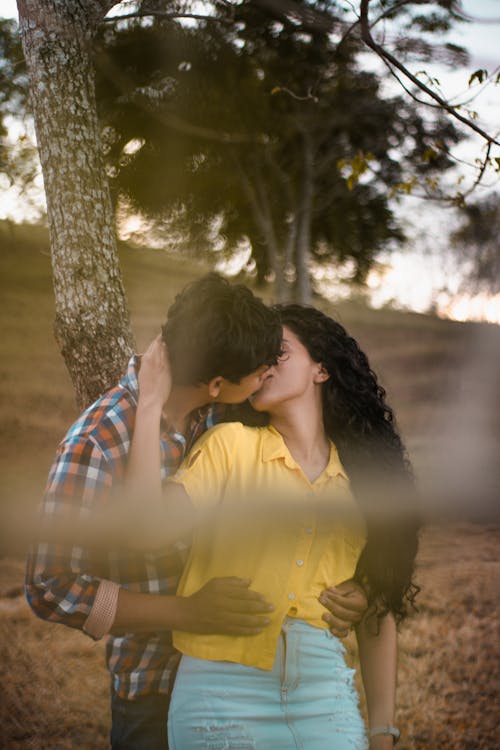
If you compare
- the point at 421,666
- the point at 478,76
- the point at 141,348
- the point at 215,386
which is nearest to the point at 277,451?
the point at 215,386

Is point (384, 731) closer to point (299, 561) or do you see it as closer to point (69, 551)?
point (299, 561)

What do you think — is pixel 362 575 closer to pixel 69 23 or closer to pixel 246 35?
pixel 69 23

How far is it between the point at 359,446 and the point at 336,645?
29cm

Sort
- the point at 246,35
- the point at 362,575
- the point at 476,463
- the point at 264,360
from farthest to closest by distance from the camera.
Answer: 1. the point at 246,35
2. the point at 362,575
3. the point at 264,360
4. the point at 476,463

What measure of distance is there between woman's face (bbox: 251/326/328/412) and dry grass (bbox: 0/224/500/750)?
0.73ft

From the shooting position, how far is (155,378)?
0.81 m

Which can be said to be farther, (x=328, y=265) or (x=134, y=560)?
(x=328, y=265)

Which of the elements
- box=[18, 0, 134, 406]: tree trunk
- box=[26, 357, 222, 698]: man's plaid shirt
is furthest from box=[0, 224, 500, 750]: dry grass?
box=[26, 357, 222, 698]: man's plaid shirt

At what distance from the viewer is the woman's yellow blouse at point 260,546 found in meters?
0.86

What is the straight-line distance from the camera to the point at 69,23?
1.07m

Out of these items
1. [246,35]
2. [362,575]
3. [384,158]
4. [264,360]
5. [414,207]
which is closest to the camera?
[264,360]

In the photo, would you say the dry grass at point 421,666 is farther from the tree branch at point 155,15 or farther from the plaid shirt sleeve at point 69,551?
the tree branch at point 155,15

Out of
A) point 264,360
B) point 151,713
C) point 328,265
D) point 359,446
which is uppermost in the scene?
point 328,265

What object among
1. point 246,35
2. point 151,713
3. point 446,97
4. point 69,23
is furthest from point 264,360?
A: point 246,35
